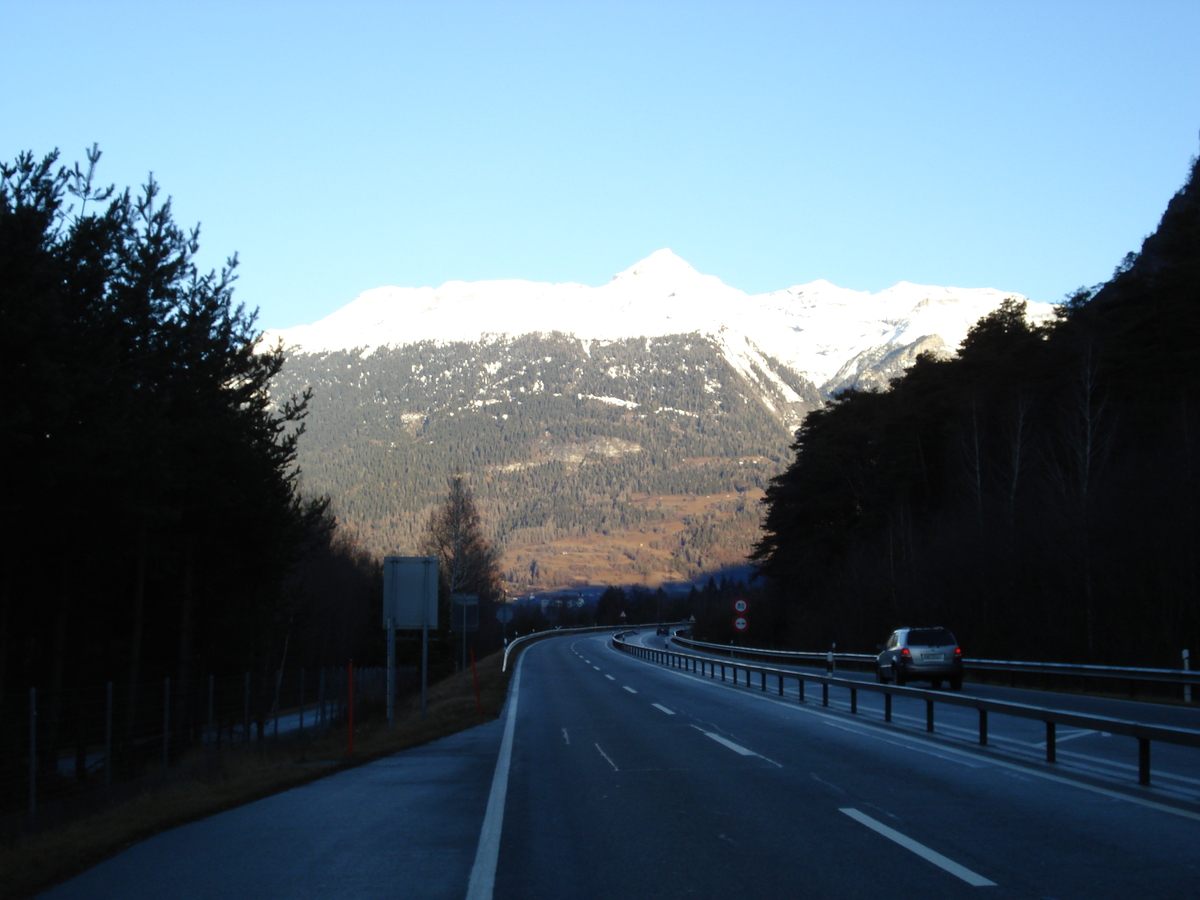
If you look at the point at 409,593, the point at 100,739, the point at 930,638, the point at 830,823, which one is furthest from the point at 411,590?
the point at 830,823

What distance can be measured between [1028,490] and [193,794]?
127 feet

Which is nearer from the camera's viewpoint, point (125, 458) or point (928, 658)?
point (125, 458)

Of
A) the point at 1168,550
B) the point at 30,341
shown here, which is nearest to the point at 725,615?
the point at 1168,550

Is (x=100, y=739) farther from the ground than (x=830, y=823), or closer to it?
closer to it

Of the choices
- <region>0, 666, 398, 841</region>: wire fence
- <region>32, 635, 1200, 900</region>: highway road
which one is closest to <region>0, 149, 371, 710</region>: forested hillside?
<region>0, 666, 398, 841</region>: wire fence

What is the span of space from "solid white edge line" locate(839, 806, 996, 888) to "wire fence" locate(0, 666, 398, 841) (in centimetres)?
929

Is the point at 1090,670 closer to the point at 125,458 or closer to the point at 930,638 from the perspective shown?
the point at 930,638

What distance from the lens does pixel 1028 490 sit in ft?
145

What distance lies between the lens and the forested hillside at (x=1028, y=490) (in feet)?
102

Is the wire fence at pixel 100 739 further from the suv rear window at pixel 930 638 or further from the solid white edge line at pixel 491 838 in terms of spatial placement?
the suv rear window at pixel 930 638

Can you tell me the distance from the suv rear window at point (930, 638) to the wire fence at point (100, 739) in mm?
15592

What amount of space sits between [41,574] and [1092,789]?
18592 millimetres

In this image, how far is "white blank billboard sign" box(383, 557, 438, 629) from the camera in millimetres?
23281

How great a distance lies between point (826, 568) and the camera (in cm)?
6694
